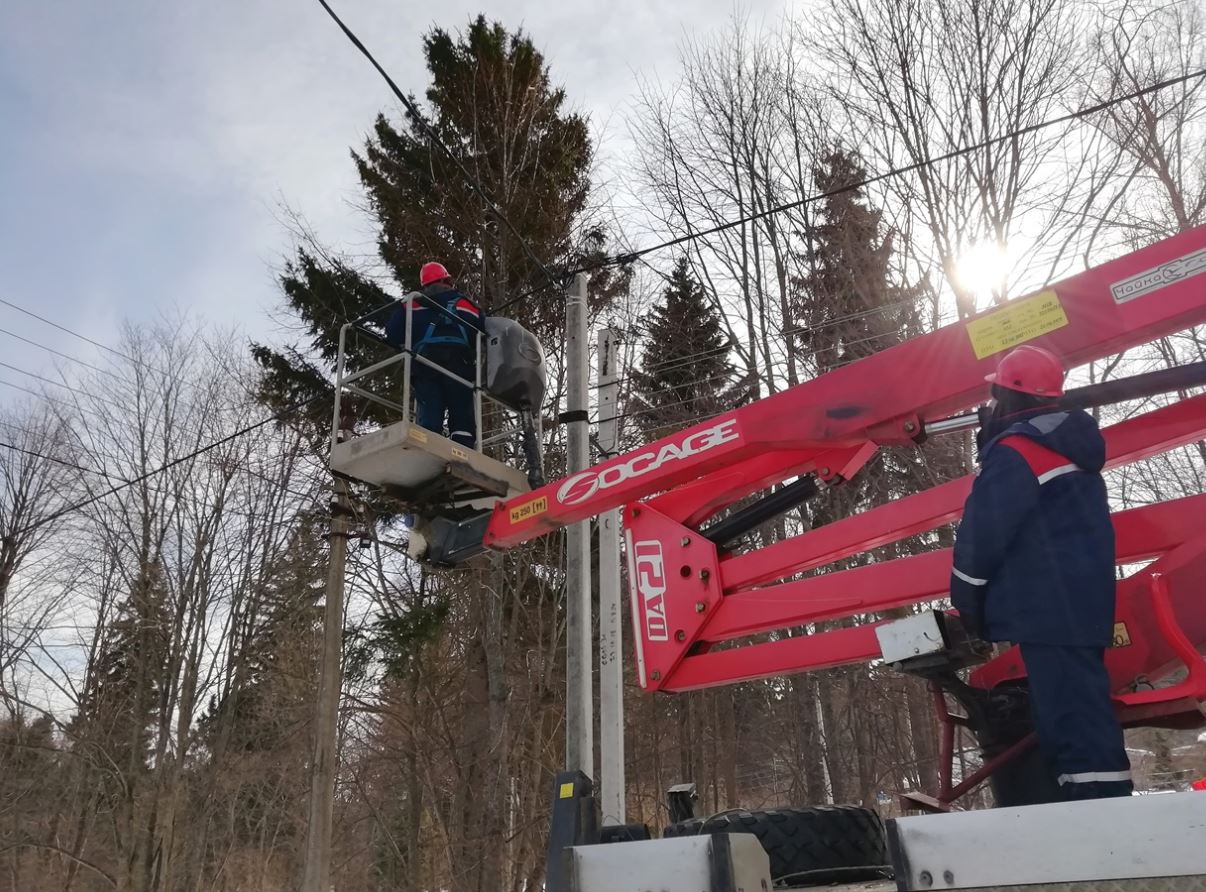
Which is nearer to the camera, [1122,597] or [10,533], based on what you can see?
[1122,597]

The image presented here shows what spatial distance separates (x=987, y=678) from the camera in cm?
346

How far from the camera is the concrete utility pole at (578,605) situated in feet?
25.8

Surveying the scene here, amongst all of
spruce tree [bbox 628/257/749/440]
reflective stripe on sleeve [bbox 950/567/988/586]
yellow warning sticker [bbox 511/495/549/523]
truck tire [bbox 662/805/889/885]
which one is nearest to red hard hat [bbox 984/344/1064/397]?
reflective stripe on sleeve [bbox 950/567/988/586]

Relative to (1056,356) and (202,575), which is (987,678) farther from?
(202,575)

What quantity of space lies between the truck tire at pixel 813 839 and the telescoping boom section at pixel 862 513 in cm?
66

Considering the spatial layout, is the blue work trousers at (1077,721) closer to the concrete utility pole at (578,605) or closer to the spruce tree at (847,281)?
the concrete utility pole at (578,605)

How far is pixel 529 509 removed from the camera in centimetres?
487

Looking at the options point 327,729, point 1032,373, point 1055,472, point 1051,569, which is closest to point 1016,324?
point 1032,373

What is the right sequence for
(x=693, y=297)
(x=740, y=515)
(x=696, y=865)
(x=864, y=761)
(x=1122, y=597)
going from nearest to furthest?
(x=696, y=865) < (x=1122, y=597) < (x=740, y=515) < (x=864, y=761) < (x=693, y=297)

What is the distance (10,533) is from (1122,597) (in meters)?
27.1

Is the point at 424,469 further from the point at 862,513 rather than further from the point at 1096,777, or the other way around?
the point at 1096,777

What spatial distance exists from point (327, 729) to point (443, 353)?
6.54m

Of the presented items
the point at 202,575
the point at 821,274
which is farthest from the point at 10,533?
the point at 821,274

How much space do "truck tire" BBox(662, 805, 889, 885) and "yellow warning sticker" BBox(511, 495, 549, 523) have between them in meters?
1.88
